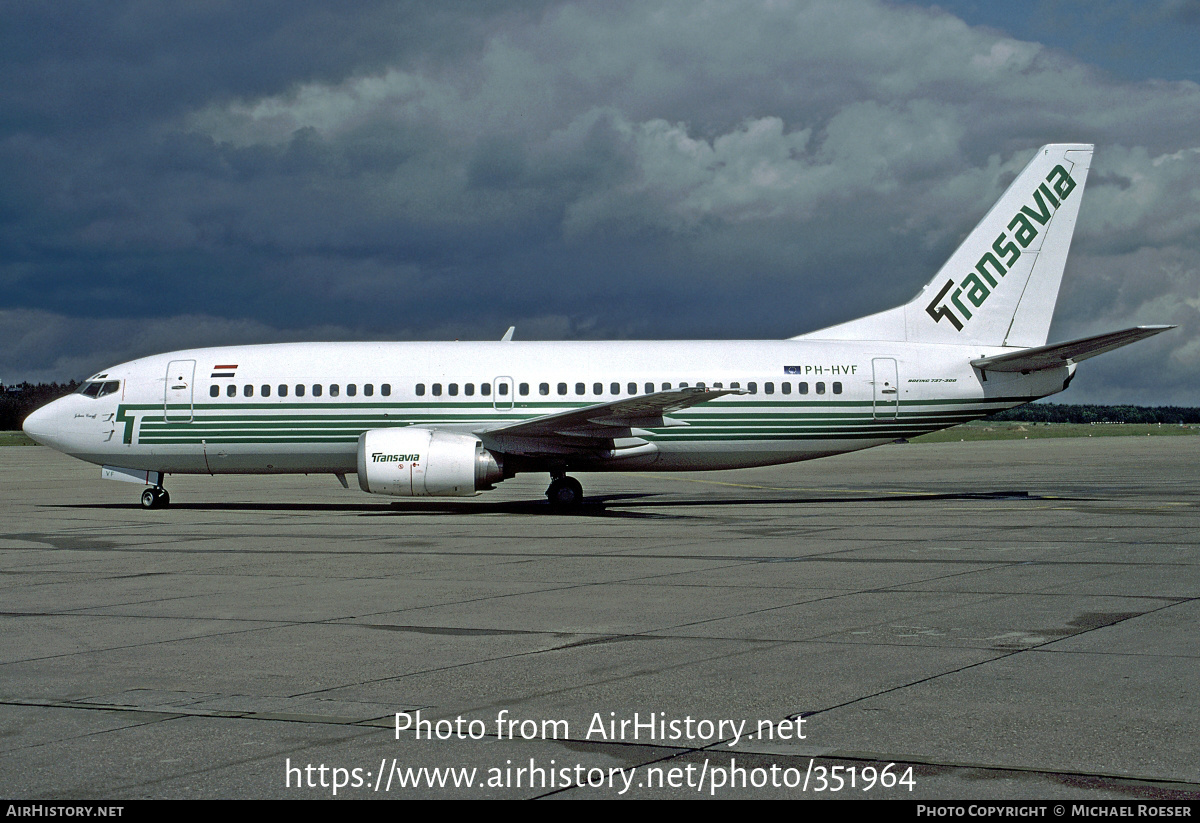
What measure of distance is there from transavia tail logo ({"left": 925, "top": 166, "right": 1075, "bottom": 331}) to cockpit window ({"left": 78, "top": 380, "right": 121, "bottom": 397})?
19.4 meters

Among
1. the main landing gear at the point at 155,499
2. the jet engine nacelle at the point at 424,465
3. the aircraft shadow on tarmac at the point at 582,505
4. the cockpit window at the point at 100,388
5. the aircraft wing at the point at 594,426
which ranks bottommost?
the aircraft shadow on tarmac at the point at 582,505

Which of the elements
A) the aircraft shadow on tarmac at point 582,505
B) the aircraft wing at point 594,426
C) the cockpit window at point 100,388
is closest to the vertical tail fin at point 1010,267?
the aircraft shadow on tarmac at point 582,505

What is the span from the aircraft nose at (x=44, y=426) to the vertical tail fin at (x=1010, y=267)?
2004 cm

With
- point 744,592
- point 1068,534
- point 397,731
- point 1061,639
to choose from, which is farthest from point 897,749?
point 1068,534

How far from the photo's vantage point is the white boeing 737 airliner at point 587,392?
87.2 feet

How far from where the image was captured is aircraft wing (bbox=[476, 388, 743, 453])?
24.1 meters

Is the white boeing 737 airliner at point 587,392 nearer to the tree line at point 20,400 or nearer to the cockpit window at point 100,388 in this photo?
the cockpit window at point 100,388

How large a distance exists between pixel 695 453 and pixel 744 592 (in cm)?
1469

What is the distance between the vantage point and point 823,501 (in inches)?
1079

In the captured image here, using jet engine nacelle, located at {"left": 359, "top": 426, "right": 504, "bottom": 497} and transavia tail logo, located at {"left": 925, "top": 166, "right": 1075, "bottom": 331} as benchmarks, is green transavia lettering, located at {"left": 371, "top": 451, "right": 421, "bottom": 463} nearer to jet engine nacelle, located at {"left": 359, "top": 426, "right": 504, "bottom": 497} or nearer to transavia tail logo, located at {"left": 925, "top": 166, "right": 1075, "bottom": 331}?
jet engine nacelle, located at {"left": 359, "top": 426, "right": 504, "bottom": 497}

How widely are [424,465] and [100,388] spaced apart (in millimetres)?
8848

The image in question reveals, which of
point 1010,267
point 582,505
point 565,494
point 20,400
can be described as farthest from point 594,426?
point 20,400

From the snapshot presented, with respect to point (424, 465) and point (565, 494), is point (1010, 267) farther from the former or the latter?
point (424, 465)

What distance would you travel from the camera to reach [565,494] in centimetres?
2608
